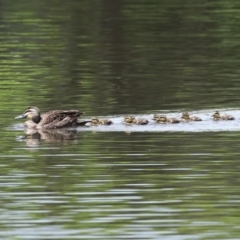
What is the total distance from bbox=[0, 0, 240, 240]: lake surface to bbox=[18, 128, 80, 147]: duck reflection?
0.04 m

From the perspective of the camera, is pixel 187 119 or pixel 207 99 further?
pixel 207 99

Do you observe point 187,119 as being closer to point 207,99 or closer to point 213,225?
point 207,99

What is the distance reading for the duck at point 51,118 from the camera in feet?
74.7

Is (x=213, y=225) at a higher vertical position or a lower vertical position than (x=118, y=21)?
lower

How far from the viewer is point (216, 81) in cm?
2830

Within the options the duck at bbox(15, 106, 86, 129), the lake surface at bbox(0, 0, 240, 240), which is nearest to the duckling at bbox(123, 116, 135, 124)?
the lake surface at bbox(0, 0, 240, 240)

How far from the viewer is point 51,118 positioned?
23.0 metres

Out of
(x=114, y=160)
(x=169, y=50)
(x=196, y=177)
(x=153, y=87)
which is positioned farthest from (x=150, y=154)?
(x=169, y=50)

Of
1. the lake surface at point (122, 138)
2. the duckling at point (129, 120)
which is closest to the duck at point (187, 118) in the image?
the lake surface at point (122, 138)

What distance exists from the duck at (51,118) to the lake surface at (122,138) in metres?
0.20

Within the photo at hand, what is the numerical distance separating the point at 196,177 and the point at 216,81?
11.1 meters

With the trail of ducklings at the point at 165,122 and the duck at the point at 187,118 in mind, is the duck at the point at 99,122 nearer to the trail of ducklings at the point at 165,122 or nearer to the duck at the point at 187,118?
the trail of ducklings at the point at 165,122

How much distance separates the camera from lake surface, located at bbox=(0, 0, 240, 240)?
14.9 metres

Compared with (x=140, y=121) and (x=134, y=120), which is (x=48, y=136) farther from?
(x=140, y=121)
